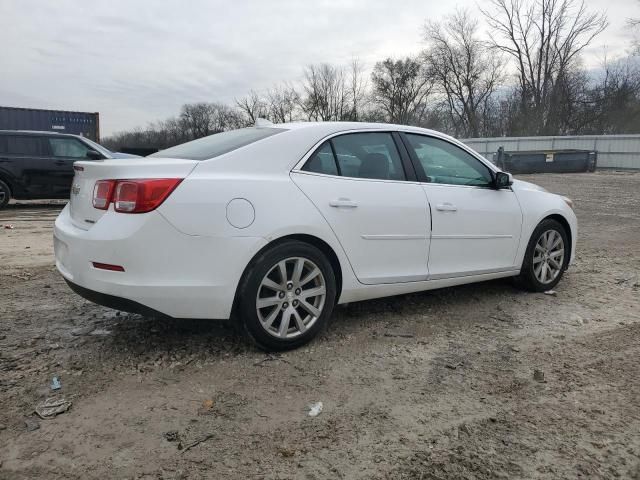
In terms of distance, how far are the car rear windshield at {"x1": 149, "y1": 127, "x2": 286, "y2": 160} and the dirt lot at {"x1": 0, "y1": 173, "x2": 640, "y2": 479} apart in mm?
1111

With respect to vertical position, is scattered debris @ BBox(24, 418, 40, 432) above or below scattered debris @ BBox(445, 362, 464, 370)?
below

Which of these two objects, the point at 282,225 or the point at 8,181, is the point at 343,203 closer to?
the point at 282,225

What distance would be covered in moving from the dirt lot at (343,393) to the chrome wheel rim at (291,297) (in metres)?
0.21

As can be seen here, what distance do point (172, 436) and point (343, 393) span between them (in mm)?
933

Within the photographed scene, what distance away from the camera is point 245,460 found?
2.19m

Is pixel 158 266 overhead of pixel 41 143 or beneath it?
beneath

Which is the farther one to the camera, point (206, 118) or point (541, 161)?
point (206, 118)

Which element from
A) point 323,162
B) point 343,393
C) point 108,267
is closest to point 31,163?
point 108,267

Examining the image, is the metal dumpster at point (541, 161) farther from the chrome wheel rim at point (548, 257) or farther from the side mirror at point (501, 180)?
the side mirror at point (501, 180)

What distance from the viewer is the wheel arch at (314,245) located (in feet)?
10.1

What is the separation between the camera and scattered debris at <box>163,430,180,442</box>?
2.34m

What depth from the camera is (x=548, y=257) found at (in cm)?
483

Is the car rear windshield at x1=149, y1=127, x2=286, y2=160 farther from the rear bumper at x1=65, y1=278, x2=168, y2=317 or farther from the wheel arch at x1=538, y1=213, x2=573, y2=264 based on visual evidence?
the wheel arch at x1=538, y1=213, x2=573, y2=264

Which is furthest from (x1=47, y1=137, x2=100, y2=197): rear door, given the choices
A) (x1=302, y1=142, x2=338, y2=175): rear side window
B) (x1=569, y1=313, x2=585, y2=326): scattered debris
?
(x1=569, y1=313, x2=585, y2=326): scattered debris
